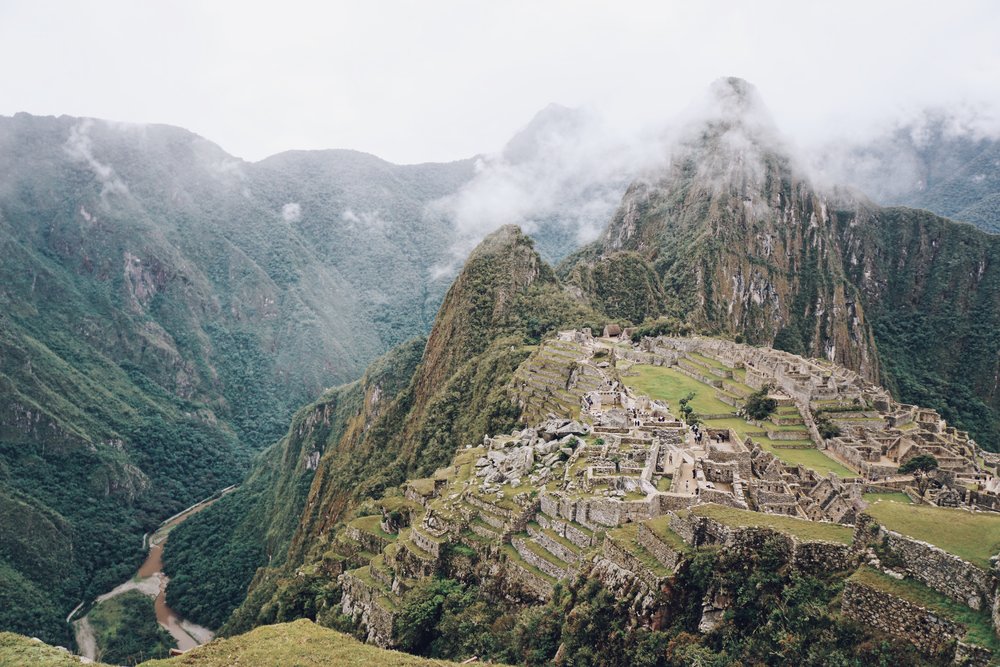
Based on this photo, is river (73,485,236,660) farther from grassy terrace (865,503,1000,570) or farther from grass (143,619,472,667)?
grassy terrace (865,503,1000,570)

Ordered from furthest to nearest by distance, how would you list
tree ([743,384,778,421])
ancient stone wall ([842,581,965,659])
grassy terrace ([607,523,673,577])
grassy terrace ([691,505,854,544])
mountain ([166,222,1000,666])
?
tree ([743,384,778,421]), grassy terrace ([607,523,673,577]), grassy terrace ([691,505,854,544]), mountain ([166,222,1000,666]), ancient stone wall ([842,581,965,659])

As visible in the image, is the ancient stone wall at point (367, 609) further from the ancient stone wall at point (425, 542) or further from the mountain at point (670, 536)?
the ancient stone wall at point (425, 542)

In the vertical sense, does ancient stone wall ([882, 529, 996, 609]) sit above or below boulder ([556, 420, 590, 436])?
above

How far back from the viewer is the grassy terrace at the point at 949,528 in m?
14.8

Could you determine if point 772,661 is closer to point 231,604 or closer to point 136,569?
point 231,604

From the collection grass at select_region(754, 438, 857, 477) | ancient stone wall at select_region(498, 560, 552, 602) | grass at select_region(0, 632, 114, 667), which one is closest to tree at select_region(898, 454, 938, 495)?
grass at select_region(754, 438, 857, 477)

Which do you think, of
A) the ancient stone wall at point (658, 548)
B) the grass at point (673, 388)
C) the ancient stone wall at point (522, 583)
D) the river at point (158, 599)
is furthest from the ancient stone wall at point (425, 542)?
the river at point (158, 599)

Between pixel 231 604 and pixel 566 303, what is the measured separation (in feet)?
250

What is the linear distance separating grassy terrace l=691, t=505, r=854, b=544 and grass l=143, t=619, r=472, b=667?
1032 centimetres

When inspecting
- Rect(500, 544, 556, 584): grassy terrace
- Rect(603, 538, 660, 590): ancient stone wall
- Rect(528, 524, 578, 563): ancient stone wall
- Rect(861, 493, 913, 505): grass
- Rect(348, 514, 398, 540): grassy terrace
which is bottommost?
Rect(861, 493, 913, 505): grass

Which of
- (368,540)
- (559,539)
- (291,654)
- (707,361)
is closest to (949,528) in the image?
(559,539)

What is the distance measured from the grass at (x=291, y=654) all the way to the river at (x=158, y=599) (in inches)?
2686

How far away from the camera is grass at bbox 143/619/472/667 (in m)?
21.6

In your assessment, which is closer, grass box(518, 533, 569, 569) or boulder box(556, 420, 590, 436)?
grass box(518, 533, 569, 569)
